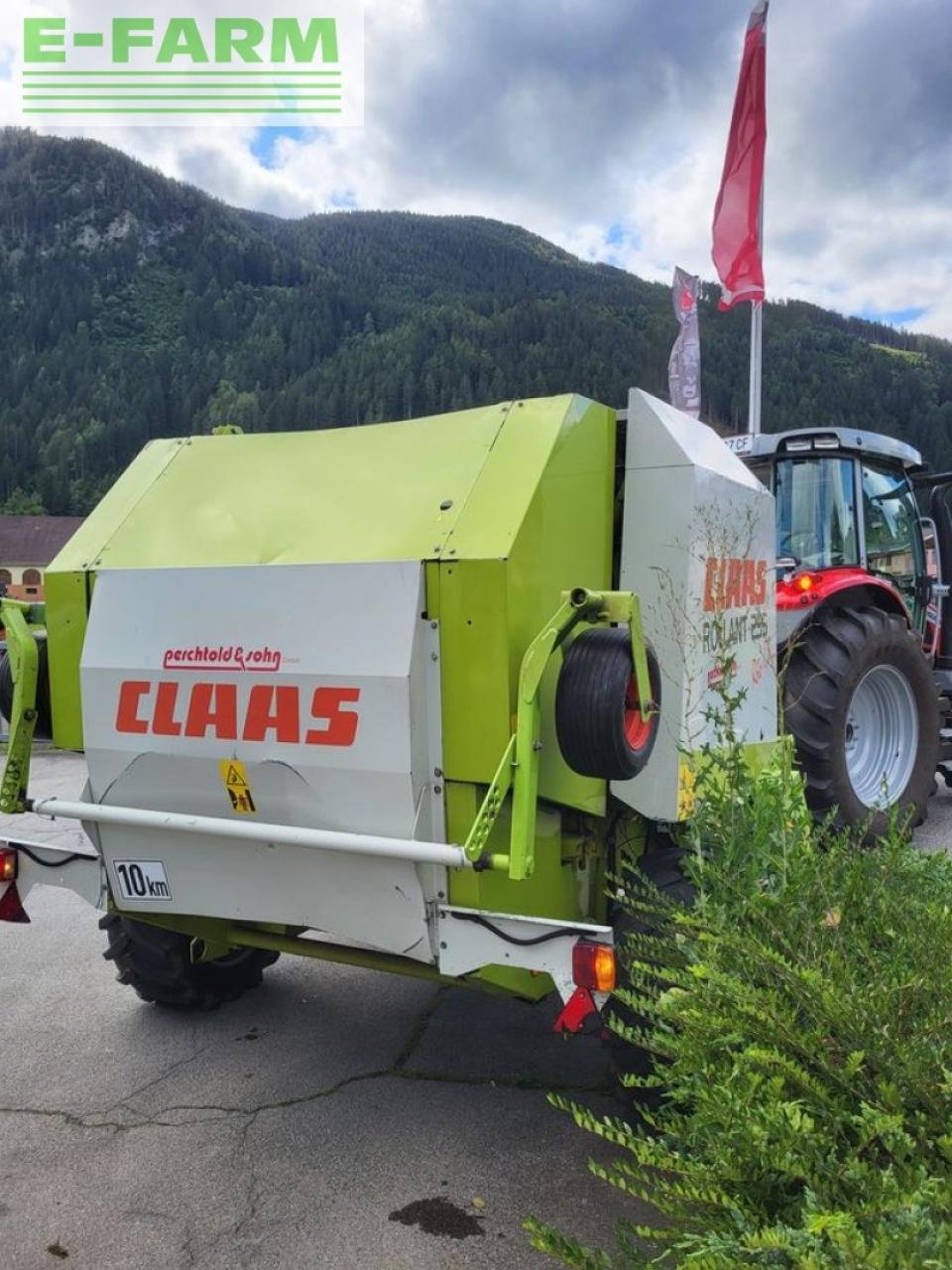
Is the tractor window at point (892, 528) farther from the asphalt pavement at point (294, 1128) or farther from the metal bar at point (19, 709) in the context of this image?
the metal bar at point (19, 709)

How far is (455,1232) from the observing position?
2.51 meters

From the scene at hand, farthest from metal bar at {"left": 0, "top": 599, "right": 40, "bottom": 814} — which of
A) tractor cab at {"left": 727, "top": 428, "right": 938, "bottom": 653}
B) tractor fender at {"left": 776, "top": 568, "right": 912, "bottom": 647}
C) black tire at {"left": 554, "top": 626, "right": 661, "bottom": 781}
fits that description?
tractor cab at {"left": 727, "top": 428, "right": 938, "bottom": 653}

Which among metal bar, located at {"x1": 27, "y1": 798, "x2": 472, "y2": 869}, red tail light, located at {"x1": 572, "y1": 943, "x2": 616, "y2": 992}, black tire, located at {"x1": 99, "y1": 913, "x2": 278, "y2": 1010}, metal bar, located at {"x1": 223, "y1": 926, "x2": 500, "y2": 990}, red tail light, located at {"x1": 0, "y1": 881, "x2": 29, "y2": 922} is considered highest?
metal bar, located at {"x1": 27, "y1": 798, "x2": 472, "y2": 869}

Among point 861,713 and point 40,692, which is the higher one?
point 40,692

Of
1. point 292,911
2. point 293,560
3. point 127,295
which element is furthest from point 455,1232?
point 127,295

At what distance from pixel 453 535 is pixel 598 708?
25.0 inches

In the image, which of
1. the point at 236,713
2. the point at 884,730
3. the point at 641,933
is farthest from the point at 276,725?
the point at 884,730

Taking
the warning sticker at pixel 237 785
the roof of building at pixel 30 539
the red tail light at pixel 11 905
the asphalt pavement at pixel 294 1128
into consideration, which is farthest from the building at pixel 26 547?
the warning sticker at pixel 237 785

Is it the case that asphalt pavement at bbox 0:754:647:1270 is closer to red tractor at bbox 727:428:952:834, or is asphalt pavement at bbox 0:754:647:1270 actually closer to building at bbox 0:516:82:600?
red tractor at bbox 727:428:952:834

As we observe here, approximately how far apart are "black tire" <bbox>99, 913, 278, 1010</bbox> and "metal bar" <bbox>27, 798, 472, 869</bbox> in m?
0.82

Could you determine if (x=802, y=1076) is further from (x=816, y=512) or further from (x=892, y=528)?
(x=892, y=528)

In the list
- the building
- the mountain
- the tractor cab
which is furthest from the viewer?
the building

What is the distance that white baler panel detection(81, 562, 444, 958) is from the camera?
2592 mm

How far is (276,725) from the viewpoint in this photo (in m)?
2.73
